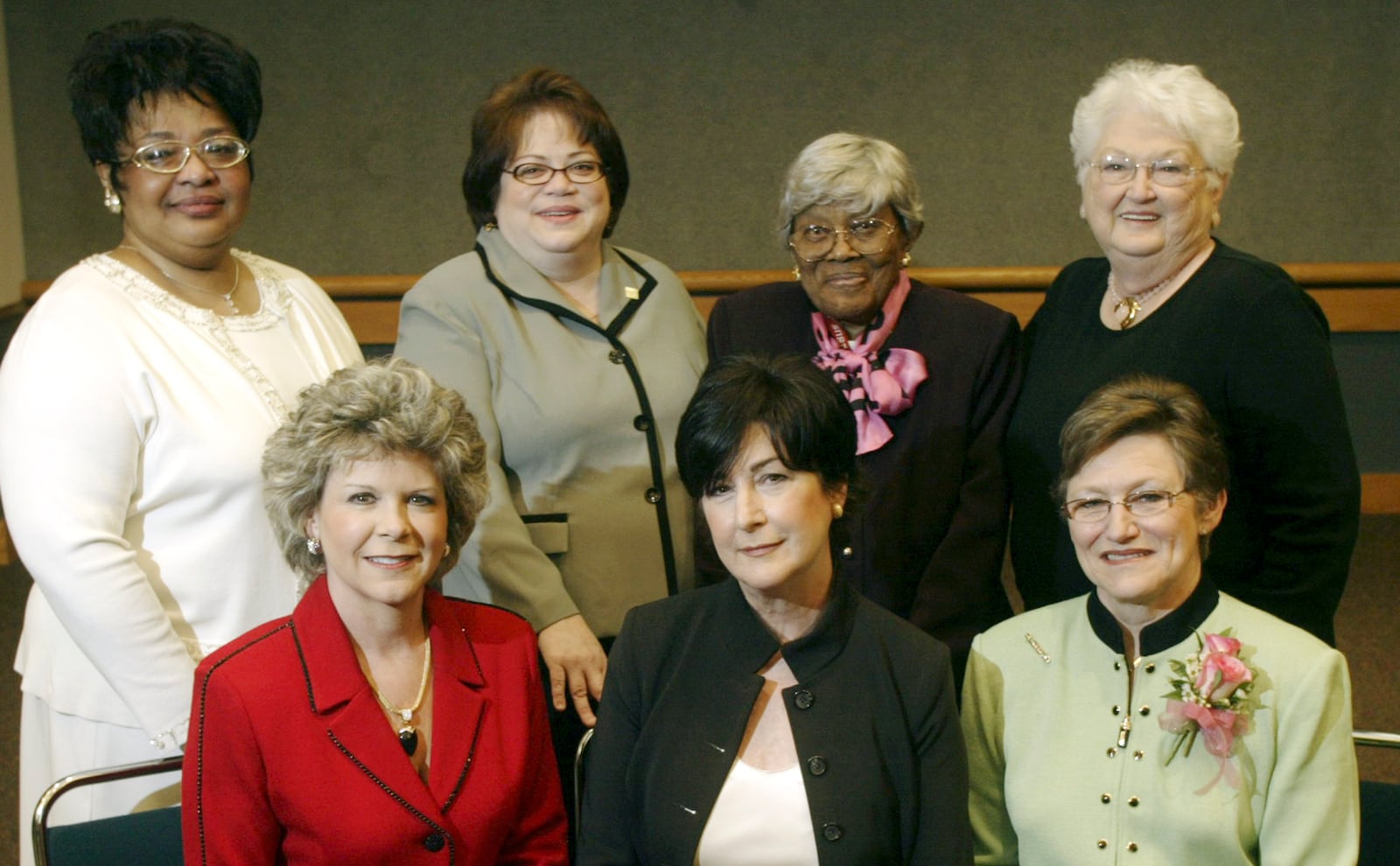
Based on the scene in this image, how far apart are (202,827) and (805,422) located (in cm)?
97

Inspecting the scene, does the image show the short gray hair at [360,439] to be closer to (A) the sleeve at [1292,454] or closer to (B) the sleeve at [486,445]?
(B) the sleeve at [486,445]

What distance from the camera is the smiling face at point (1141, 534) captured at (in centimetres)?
196

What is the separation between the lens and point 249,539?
216 centimetres

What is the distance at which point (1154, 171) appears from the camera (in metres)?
2.28

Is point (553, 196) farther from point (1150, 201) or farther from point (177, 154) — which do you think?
point (1150, 201)

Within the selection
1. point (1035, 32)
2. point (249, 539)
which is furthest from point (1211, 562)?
point (1035, 32)

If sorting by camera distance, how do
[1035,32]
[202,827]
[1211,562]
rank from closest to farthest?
[202,827] → [1211,562] → [1035,32]

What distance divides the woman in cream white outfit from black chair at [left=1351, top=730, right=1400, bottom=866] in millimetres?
1675

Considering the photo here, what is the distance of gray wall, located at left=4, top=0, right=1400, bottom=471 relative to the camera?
5449mm

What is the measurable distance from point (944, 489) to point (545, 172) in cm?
88

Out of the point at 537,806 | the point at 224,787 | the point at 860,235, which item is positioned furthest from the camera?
the point at 860,235

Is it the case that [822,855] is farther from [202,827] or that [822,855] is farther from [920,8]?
[920,8]

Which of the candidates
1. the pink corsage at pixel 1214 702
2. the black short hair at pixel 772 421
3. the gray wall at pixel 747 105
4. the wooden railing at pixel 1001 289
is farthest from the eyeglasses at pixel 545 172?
the gray wall at pixel 747 105

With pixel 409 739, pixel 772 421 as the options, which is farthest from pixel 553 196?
pixel 409 739
